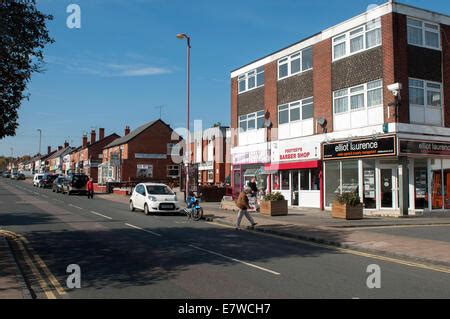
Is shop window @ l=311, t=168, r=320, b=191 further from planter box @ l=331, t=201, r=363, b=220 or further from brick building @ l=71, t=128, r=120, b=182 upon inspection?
brick building @ l=71, t=128, r=120, b=182

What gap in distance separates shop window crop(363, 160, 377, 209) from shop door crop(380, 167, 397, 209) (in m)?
0.42

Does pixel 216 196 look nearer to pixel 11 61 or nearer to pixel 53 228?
pixel 53 228

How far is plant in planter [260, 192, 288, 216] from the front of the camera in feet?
71.8

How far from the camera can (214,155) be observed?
52344 mm

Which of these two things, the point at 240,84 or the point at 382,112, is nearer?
the point at 382,112

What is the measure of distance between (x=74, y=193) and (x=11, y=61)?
35545mm

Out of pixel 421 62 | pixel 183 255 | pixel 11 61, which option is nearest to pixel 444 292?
pixel 183 255

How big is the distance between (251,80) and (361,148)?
12.7 meters

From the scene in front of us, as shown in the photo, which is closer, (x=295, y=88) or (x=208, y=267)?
(x=208, y=267)

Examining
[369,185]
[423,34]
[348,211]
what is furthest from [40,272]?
[423,34]

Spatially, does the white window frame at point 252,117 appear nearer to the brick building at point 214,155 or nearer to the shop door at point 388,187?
the shop door at point 388,187

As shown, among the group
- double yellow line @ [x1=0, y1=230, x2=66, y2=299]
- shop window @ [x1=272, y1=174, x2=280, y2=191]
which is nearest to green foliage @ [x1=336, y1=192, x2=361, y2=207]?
shop window @ [x1=272, y1=174, x2=280, y2=191]

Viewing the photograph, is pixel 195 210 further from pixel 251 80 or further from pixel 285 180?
pixel 251 80
